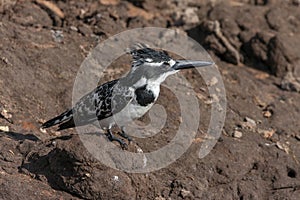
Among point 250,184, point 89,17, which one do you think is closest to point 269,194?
point 250,184

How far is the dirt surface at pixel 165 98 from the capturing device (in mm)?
4922

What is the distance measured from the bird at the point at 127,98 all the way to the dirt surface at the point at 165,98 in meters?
0.30

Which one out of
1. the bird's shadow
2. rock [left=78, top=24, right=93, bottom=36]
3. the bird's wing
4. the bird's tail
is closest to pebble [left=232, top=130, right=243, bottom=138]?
the bird's wing

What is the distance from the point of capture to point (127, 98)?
210 inches

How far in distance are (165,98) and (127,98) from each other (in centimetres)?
119

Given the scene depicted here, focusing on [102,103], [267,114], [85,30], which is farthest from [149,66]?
[85,30]

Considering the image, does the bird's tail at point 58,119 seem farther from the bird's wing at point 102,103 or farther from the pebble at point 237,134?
the pebble at point 237,134

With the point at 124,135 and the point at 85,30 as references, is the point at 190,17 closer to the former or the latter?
the point at 85,30

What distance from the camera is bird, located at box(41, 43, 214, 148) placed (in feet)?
17.5

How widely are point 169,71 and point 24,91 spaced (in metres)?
1.61

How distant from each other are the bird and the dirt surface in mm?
298

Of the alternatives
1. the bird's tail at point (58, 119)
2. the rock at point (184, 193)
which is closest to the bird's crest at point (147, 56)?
the bird's tail at point (58, 119)

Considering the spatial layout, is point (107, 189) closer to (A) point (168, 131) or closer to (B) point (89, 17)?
(A) point (168, 131)

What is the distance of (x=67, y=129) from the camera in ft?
19.5
